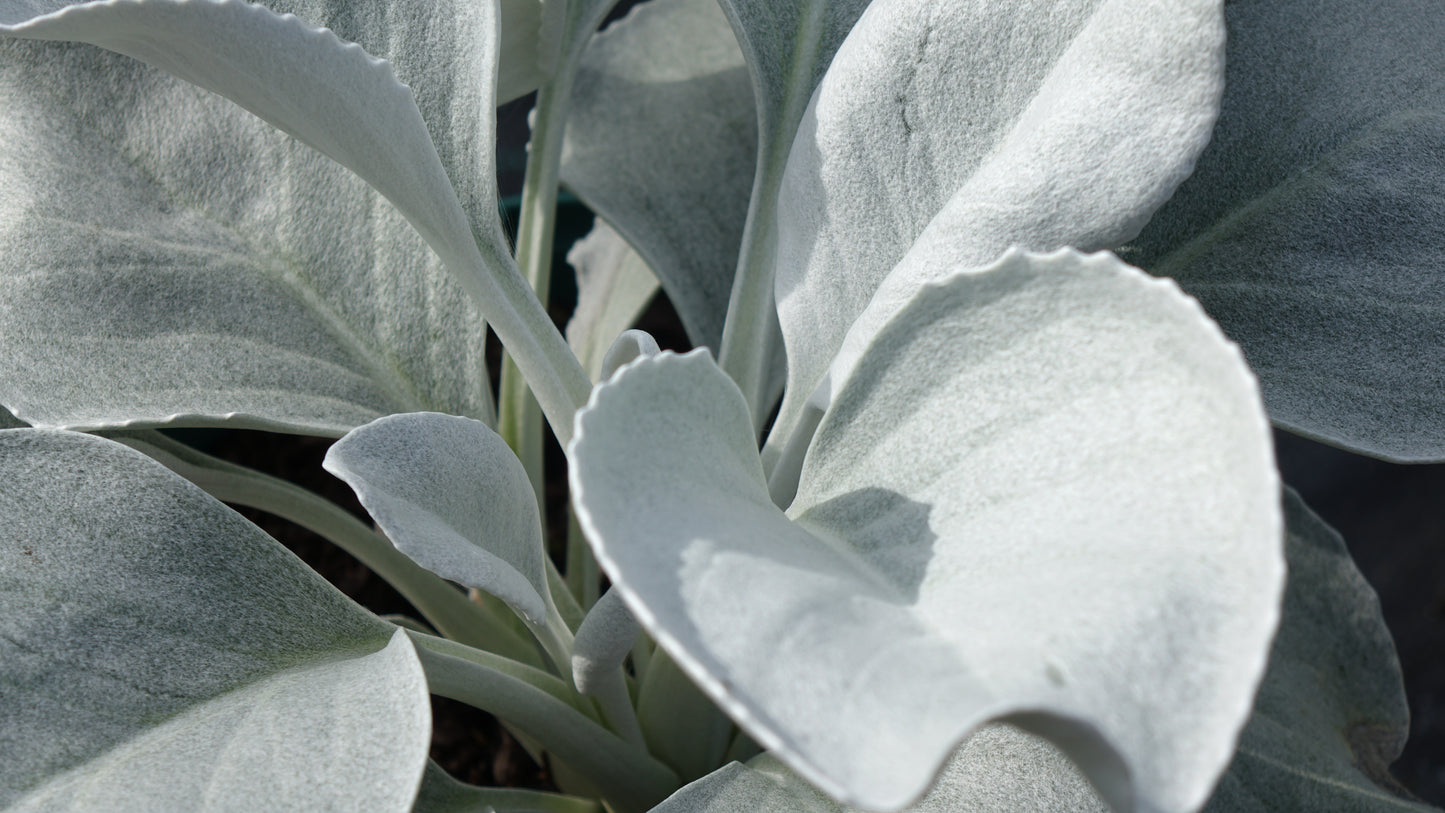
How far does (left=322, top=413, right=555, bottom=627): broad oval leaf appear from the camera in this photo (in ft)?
1.19

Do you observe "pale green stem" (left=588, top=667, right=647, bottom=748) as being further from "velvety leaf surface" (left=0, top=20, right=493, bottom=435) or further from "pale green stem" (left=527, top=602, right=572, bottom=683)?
"velvety leaf surface" (left=0, top=20, right=493, bottom=435)

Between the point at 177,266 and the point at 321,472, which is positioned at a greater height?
the point at 177,266

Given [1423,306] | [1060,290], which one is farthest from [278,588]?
[1423,306]

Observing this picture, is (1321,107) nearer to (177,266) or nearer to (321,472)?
(177,266)

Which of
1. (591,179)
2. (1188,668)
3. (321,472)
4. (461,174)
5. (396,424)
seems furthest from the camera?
(321,472)

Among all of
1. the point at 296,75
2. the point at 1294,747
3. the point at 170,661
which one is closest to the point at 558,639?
the point at 170,661

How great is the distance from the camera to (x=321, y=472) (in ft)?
3.17

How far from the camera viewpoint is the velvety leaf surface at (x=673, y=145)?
0.75 meters

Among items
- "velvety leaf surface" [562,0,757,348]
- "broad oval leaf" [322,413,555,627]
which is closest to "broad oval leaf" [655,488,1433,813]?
"broad oval leaf" [322,413,555,627]

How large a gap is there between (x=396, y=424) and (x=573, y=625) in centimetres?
21

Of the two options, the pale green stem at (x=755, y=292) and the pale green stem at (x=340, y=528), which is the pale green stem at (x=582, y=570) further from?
the pale green stem at (x=755, y=292)

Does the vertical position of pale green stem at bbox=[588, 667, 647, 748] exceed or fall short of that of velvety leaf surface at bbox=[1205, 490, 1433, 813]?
it exceeds it

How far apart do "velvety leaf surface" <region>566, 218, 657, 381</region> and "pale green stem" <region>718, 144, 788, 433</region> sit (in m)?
0.20

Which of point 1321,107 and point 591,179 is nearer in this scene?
point 1321,107
